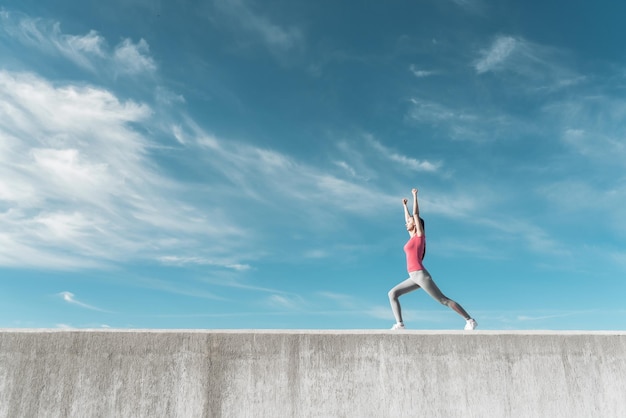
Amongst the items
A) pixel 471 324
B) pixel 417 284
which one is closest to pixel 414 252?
pixel 417 284

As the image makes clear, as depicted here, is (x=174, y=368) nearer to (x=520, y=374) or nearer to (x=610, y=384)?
(x=520, y=374)

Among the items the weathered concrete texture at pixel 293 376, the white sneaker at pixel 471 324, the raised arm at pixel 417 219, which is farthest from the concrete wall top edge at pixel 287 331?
the raised arm at pixel 417 219

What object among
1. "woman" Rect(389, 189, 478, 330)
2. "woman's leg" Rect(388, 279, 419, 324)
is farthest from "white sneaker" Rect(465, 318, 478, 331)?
"woman's leg" Rect(388, 279, 419, 324)

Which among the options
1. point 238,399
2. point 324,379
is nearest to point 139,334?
point 238,399

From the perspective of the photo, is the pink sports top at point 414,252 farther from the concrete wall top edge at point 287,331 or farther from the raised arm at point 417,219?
the concrete wall top edge at point 287,331

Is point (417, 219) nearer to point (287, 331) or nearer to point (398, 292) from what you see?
point (398, 292)

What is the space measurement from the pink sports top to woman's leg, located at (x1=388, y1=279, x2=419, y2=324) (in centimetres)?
21

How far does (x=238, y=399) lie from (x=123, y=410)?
4.10 ft

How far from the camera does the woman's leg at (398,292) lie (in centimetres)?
762

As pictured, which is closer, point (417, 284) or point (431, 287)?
point (431, 287)

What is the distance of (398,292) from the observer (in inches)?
302

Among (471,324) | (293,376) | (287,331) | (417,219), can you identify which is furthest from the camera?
(417,219)

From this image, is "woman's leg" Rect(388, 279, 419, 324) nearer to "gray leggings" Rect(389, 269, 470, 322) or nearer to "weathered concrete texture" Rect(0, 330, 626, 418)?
"gray leggings" Rect(389, 269, 470, 322)

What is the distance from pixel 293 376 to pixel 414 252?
119 inches
